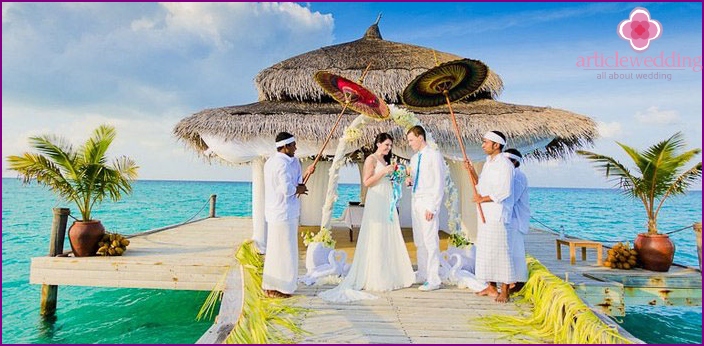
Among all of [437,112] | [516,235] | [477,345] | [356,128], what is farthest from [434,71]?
[477,345]

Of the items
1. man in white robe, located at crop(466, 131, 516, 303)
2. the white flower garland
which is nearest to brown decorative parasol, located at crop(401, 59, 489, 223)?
the white flower garland

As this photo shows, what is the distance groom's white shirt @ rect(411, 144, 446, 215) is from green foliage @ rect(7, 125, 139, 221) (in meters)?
4.81

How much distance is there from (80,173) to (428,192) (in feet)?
16.7

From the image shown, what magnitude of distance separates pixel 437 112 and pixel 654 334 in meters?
4.71

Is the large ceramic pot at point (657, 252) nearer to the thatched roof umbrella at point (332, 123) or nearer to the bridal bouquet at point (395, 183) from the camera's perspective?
the thatched roof umbrella at point (332, 123)

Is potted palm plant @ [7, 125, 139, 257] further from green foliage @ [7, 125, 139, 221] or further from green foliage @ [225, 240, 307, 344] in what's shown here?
green foliage @ [225, 240, 307, 344]

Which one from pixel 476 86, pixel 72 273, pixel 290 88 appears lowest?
pixel 72 273

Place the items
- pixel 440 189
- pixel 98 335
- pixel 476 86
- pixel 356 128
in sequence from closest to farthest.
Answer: pixel 440 189
pixel 476 86
pixel 356 128
pixel 98 335

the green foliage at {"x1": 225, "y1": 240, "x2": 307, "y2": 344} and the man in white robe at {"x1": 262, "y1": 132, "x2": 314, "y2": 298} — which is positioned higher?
the man in white robe at {"x1": 262, "y1": 132, "x2": 314, "y2": 298}

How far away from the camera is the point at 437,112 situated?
25.1 feet

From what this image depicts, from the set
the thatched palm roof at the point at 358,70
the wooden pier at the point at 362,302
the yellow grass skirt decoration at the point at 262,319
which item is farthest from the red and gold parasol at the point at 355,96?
the thatched palm roof at the point at 358,70

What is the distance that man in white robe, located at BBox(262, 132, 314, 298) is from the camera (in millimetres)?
4434

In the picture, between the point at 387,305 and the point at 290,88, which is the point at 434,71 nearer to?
the point at 387,305

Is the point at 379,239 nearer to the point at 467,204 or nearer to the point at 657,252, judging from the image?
the point at 467,204
